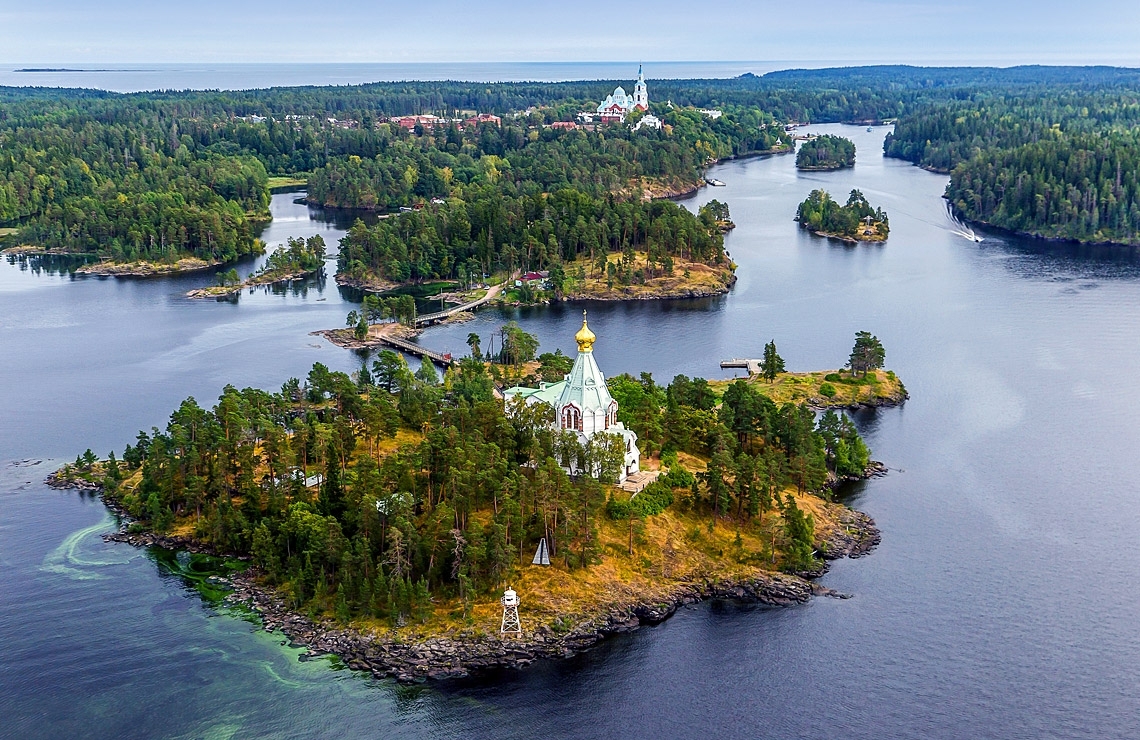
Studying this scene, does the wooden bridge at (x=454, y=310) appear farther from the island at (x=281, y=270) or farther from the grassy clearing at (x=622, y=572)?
the grassy clearing at (x=622, y=572)

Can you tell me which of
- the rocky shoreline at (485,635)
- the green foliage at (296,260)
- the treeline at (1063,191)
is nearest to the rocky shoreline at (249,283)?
the green foliage at (296,260)

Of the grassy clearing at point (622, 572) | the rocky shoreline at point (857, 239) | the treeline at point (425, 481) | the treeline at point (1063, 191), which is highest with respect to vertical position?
the treeline at point (1063, 191)

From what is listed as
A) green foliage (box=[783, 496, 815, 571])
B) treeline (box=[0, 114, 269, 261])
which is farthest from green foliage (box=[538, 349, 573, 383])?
treeline (box=[0, 114, 269, 261])

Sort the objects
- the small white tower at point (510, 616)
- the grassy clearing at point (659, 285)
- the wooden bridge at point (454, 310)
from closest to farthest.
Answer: the small white tower at point (510, 616)
the wooden bridge at point (454, 310)
the grassy clearing at point (659, 285)

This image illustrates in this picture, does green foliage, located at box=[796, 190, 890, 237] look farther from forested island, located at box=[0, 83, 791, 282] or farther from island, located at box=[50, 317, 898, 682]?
island, located at box=[50, 317, 898, 682]

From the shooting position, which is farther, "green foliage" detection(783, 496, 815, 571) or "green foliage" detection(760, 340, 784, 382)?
"green foliage" detection(760, 340, 784, 382)

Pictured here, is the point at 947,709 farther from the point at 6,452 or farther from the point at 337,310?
the point at 337,310
